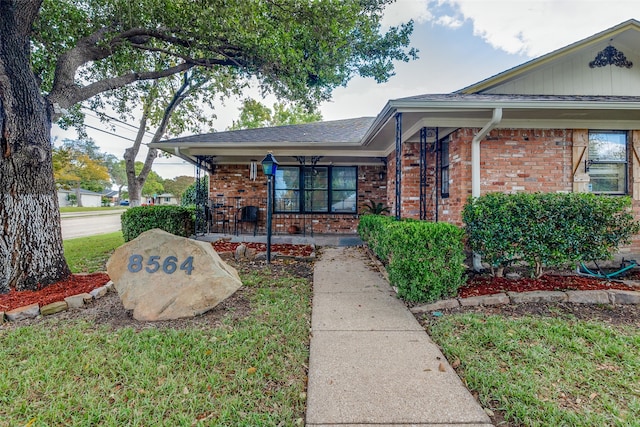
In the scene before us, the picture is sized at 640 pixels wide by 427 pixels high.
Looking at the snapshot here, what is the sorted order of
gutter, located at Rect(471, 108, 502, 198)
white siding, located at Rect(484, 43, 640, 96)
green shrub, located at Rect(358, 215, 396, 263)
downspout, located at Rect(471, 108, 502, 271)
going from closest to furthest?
green shrub, located at Rect(358, 215, 396, 263) → downspout, located at Rect(471, 108, 502, 271) → gutter, located at Rect(471, 108, 502, 198) → white siding, located at Rect(484, 43, 640, 96)

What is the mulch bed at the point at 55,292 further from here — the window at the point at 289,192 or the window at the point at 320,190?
the window at the point at 320,190

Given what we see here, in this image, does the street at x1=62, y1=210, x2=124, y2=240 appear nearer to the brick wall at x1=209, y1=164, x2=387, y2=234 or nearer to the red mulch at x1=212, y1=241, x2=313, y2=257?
the brick wall at x1=209, y1=164, x2=387, y2=234

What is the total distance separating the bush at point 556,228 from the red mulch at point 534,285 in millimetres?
282

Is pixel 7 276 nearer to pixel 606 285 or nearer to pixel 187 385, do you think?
pixel 187 385

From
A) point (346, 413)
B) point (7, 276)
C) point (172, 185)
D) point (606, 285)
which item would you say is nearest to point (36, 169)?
point (7, 276)

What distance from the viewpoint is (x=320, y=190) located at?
1007 cm

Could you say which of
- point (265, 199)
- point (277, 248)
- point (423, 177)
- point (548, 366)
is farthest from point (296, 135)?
point (548, 366)

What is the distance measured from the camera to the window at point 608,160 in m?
5.57

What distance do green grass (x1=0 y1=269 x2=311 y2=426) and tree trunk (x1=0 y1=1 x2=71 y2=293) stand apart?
1463 mm

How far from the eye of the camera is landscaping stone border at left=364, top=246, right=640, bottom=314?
369 cm

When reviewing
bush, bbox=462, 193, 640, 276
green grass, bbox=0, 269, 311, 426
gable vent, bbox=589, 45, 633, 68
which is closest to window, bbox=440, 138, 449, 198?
bush, bbox=462, 193, 640, 276

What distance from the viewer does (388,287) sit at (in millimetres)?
4531

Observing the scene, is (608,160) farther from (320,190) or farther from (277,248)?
(320,190)

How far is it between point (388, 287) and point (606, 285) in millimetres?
2905
